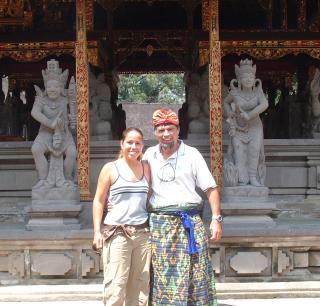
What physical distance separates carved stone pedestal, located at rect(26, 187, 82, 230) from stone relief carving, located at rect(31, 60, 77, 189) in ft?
0.31

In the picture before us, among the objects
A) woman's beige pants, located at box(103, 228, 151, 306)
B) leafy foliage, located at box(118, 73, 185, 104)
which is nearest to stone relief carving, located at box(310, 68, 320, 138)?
woman's beige pants, located at box(103, 228, 151, 306)

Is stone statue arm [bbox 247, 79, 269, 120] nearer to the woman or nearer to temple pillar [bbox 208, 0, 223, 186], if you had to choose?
temple pillar [bbox 208, 0, 223, 186]

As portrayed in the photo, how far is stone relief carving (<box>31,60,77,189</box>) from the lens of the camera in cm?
733

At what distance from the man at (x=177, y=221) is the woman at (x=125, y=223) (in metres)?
0.09

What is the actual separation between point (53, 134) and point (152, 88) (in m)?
39.1

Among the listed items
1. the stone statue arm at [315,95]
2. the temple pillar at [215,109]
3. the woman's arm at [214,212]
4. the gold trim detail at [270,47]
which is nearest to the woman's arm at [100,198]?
the woman's arm at [214,212]

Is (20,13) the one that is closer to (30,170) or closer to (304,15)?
(30,170)

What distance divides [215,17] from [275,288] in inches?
150

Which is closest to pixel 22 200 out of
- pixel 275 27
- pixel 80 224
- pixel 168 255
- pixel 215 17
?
pixel 80 224

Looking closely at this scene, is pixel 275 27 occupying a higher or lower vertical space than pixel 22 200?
higher

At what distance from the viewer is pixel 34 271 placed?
690 cm

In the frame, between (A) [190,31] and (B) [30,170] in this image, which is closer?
(B) [30,170]

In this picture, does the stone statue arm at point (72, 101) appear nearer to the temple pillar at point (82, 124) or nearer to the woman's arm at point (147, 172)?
the temple pillar at point (82, 124)

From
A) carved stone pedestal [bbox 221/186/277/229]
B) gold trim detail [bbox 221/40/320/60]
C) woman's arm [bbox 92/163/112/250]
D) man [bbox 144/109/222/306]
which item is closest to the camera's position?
man [bbox 144/109/222/306]
